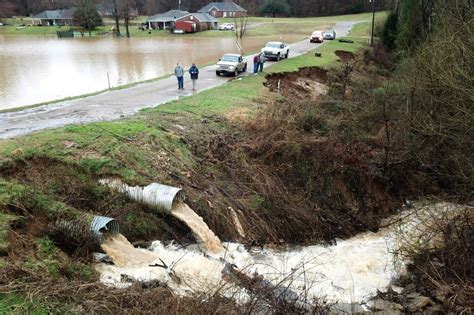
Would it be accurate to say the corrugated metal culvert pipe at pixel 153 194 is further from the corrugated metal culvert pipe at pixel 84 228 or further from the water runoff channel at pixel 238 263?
the corrugated metal culvert pipe at pixel 84 228

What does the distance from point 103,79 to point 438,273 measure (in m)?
28.5

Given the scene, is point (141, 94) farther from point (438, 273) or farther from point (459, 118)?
point (438, 273)

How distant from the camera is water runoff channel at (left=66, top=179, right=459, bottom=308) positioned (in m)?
8.40

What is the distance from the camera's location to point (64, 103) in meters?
19.0

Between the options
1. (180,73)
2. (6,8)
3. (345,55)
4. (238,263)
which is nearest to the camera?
(238,263)

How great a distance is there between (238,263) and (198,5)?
386ft

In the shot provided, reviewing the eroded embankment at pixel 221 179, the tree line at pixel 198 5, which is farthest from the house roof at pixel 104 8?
the eroded embankment at pixel 221 179

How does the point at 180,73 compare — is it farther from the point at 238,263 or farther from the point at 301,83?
the point at 238,263

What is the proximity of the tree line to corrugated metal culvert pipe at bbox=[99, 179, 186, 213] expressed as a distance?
8270 cm

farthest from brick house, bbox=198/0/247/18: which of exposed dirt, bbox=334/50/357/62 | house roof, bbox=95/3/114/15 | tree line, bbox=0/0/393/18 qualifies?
exposed dirt, bbox=334/50/357/62

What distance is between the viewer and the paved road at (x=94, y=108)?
1470 centimetres

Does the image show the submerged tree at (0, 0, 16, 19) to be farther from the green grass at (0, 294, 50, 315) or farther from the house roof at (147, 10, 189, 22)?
the green grass at (0, 294, 50, 315)

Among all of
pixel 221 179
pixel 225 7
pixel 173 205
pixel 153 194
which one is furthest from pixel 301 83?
pixel 225 7

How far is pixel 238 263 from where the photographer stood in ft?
32.2
